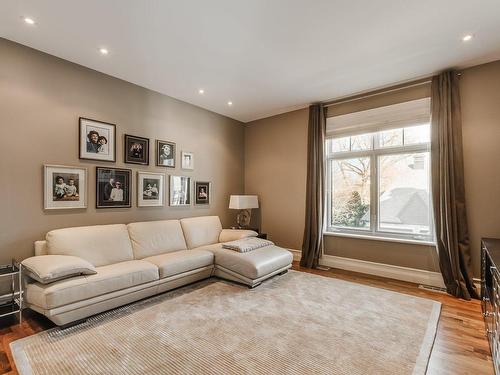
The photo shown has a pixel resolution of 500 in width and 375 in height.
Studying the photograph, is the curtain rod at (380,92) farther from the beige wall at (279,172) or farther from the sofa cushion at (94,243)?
the sofa cushion at (94,243)

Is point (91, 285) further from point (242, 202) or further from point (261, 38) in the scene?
point (261, 38)

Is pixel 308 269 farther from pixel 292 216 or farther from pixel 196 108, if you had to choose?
pixel 196 108

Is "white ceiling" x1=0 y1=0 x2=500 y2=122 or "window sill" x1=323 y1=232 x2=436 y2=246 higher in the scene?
"white ceiling" x1=0 y1=0 x2=500 y2=122

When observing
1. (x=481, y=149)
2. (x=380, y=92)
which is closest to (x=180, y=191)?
(x=380, y=92)

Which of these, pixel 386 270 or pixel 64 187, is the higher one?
pixel 64 187

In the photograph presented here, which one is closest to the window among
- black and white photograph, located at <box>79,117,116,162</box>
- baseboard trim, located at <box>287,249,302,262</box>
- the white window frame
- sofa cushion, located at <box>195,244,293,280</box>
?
the white window frame

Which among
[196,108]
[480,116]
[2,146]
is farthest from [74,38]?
[480,116]

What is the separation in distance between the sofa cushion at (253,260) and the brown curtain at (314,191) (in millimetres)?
761

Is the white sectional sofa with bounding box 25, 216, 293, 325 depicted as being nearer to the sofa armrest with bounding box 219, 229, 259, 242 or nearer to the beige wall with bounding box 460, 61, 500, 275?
the sofa armrest with bounding box 219, 229, 259, 242

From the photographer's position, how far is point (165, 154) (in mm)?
4152

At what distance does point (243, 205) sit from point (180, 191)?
1173 mm

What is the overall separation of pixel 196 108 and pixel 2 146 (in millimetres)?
2765

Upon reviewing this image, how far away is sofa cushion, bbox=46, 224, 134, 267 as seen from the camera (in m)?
2.80

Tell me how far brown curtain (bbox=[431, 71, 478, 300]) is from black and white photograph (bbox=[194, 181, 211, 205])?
11.6 feet
